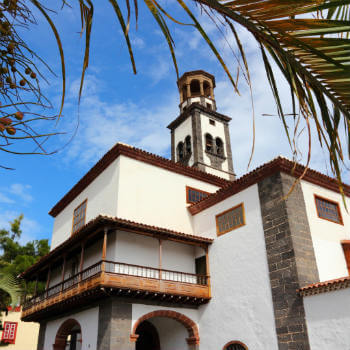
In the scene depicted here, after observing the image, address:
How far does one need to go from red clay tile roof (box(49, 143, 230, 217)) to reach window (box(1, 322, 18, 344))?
36.3ft

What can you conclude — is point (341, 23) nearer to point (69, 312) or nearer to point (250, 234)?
point (250, 234)

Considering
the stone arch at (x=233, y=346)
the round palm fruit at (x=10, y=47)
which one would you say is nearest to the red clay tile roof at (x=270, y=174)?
the stone arch at (x=233, y=346)

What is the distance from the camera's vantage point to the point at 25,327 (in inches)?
1039

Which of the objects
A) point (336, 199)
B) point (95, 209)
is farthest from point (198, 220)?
point (336, 199)

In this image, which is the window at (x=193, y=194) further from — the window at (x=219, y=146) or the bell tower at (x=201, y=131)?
the window at (x=219, y=146)

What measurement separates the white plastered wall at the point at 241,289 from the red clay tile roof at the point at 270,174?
0.83 ft

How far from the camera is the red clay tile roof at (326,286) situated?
9531 mm

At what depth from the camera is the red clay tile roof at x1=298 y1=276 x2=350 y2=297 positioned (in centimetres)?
953

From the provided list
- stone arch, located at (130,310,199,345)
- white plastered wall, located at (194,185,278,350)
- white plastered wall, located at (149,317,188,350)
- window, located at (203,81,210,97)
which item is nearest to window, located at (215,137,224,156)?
window, located at (203,81,210,97)

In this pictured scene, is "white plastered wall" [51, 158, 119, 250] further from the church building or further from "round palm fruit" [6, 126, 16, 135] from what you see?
"round palm fruit" [6, 126, 16, 135]

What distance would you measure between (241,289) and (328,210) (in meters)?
4.31

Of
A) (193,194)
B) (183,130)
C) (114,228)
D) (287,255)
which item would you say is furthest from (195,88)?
(287,255)

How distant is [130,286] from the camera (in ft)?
39.9

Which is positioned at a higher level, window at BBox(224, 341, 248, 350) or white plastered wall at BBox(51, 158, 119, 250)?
white plastered wall at BBox(51, 158, 119, 250)
